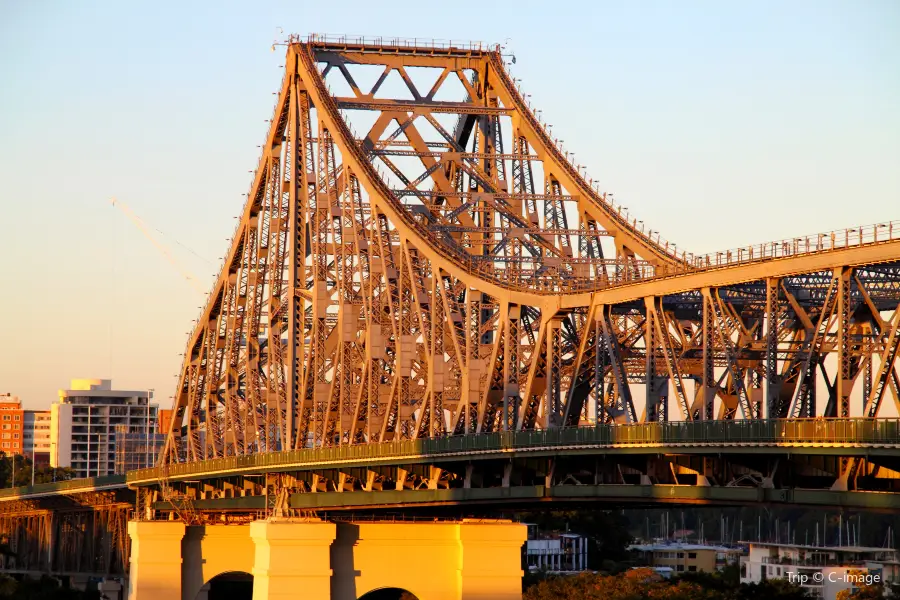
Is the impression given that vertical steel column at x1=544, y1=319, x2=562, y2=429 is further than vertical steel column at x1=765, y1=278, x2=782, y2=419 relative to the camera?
Yes

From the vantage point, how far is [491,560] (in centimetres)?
9738

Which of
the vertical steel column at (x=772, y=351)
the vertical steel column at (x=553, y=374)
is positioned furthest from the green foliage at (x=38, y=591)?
the vertical steel column at (x=772, y=351)

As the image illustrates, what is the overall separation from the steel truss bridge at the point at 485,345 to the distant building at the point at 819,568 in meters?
51.6

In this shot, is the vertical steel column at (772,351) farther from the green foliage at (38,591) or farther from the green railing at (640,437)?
the green foliage at (38,591)


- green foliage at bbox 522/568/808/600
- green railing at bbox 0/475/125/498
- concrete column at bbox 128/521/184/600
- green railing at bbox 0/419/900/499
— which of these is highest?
green railing at bbox 0/419/900/499

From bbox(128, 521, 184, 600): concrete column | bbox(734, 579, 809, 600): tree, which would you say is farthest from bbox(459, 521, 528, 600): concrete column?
bbox(734, 579, 809, 600): tree

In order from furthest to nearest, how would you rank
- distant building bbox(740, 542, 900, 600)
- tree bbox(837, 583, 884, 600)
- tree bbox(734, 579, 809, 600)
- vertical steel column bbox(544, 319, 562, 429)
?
distant building bbox(740, 542, 900, 600)
tree bbox(734, 579, 809, 600)
tree bbox(837, 583, 884, 600)
vertical steel column bbox(544, 319, 562, 429)

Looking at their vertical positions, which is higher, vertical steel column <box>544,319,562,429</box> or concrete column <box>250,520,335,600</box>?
vertical steel column <box>544,319,562,429</box>

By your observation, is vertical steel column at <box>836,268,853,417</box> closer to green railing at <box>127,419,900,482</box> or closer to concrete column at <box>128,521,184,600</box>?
green railing at <box>127,419,900,482</box>

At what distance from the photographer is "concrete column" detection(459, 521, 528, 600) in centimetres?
9662

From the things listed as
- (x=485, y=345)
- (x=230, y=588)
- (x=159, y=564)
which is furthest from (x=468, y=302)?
(x=230, y=588)

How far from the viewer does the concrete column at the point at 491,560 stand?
3804 inches

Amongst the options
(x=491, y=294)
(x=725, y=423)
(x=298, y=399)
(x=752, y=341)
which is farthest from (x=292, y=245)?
(x=725, y=423)

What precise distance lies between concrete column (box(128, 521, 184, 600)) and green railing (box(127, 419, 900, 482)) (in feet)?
67.4
